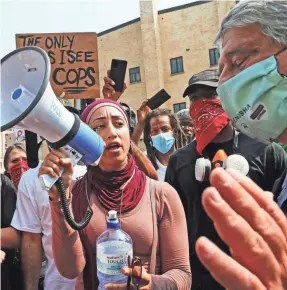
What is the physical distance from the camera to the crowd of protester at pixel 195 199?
83 centimetres

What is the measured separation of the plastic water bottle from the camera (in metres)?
1.58

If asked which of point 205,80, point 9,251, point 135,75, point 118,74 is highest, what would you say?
point 135,75

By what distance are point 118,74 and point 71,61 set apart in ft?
2.29

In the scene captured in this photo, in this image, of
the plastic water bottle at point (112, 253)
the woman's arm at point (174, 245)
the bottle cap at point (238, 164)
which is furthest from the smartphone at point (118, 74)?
the plastic water bottle at point (112, 253)

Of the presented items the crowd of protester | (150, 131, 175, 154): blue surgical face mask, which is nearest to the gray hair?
the crowd of protester

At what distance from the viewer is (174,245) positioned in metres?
1.85

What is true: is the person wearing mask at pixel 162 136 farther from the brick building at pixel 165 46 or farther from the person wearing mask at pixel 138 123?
the brick building at pixel 165 46

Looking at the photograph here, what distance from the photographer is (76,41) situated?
371 cm

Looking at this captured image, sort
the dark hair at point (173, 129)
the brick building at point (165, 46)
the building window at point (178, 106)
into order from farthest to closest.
Result: the building window at point (178, 106) → the brick building at point (165, 46) → the dark hair at point (173, 129)

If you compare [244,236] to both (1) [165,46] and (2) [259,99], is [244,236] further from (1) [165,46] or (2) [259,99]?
(1) [165,46]

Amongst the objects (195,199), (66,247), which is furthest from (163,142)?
(66,247)

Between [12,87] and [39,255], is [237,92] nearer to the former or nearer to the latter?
[12,87]

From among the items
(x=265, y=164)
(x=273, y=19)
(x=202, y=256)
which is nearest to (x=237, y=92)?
(x=273, y=19)

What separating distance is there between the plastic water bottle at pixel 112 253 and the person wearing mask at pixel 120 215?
0.05 metres
